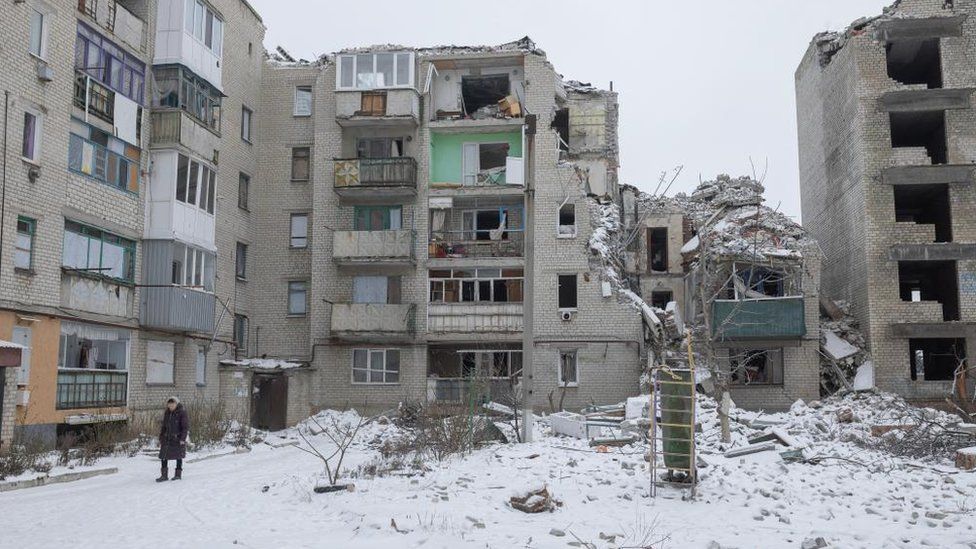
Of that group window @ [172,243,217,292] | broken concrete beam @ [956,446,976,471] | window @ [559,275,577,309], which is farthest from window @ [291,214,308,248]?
broken concrete beam @ [956,446,976,471]

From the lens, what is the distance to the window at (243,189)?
110 ft

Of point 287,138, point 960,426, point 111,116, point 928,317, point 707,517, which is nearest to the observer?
point 707,517

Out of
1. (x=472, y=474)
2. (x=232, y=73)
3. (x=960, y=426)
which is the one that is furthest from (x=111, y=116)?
(x=960, y=426)

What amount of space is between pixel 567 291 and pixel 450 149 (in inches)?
303

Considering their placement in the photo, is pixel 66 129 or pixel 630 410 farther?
pixel 630 410

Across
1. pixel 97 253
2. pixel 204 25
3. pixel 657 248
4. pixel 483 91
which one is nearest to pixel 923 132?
pixel 657 248

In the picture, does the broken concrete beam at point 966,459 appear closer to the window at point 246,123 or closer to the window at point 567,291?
the window at point 567,291

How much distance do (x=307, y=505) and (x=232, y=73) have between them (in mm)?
23402

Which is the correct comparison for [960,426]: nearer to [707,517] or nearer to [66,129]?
[707,517]

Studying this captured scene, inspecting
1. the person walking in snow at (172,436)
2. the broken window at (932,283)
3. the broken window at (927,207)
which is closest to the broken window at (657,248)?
the broken window at (932,283)

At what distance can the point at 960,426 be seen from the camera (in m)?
22.0

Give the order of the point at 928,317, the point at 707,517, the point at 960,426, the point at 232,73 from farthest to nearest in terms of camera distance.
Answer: the point at 232,73 < the point at 928,317 < the point at 960,426 < the point at 707,517

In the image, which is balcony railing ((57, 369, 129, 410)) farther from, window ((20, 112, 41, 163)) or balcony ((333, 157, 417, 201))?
balcony ((333, 157, 417, 201))

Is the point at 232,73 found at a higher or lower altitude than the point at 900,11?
lower
